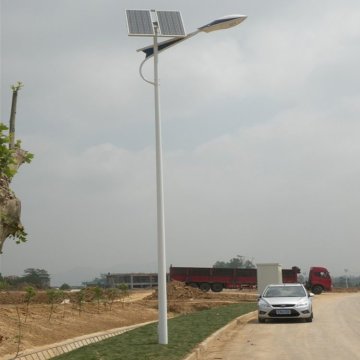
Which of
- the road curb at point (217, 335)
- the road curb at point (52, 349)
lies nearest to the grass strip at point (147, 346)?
the road curb at point (217, 335)

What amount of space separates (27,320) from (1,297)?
599 inches

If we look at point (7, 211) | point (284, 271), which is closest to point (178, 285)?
point (284, 271)

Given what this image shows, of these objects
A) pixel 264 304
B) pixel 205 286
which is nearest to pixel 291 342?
pixel 264 304

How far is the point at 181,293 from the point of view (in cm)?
4053

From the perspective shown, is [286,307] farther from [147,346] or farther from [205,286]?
[205,286]

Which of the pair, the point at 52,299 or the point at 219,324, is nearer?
the point at 219,324

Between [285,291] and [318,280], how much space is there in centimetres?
3103

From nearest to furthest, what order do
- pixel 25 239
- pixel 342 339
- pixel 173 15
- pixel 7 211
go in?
pixel 7 211 < pixel 25 239 < pixel 173 15 < pixel 342 339

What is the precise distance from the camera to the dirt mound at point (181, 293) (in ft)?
131

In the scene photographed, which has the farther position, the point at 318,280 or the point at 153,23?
the point at 318,280

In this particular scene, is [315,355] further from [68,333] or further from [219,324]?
[68,333]

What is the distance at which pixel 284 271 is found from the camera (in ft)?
155

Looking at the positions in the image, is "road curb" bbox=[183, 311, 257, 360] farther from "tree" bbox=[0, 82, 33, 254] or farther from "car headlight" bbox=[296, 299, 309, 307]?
"tree" bbox=[0, 82, 33, 254]

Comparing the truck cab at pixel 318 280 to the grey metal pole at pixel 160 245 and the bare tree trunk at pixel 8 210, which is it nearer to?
the grey metal pole at pixel 160 245
